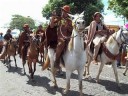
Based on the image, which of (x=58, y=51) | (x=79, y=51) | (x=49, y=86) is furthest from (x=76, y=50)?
(x=49, y=86)

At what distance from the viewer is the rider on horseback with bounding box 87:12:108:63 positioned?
13148 millimetres

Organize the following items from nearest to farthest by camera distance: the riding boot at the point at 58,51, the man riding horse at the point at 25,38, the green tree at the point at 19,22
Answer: the riding boot at the point at 58,51 < the man riding horse at the point at 25,38 < the green tree at the point at 19,22

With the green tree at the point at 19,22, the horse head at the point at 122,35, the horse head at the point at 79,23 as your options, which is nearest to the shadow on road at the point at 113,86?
the horse head at the point at 122,35

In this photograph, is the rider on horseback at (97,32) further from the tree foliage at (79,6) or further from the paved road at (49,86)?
the tree foliage at (79,6)

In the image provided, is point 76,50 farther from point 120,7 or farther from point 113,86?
point 120,7

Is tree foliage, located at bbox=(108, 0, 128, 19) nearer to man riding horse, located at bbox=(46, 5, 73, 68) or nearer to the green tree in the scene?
man riding horse, located at bbox=(46, 5, 73, 68)

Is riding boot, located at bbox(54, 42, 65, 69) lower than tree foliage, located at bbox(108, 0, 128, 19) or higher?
lower

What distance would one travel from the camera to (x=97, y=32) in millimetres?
13703

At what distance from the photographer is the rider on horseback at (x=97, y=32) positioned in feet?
43.1

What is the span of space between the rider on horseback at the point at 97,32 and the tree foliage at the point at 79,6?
28.2 meters

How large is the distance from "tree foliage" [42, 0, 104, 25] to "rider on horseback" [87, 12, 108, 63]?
28.2 metres

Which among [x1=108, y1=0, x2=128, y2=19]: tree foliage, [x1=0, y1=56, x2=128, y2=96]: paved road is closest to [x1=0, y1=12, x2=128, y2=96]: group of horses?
[x1=0, y1=56, x2=128, y2=96]: paved road

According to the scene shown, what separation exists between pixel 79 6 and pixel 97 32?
31.4 m

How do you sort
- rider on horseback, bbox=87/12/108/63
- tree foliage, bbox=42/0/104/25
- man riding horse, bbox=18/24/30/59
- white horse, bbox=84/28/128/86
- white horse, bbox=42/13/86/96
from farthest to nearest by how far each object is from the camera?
tree foliage, bbox=42/0/104/25
man riding horse, bbox=18/24/30/59
rider on horseback, bbox=87/12/108/63
white horse, bbox=84/28/128/86
white horse, bbox=42/13/86/96
